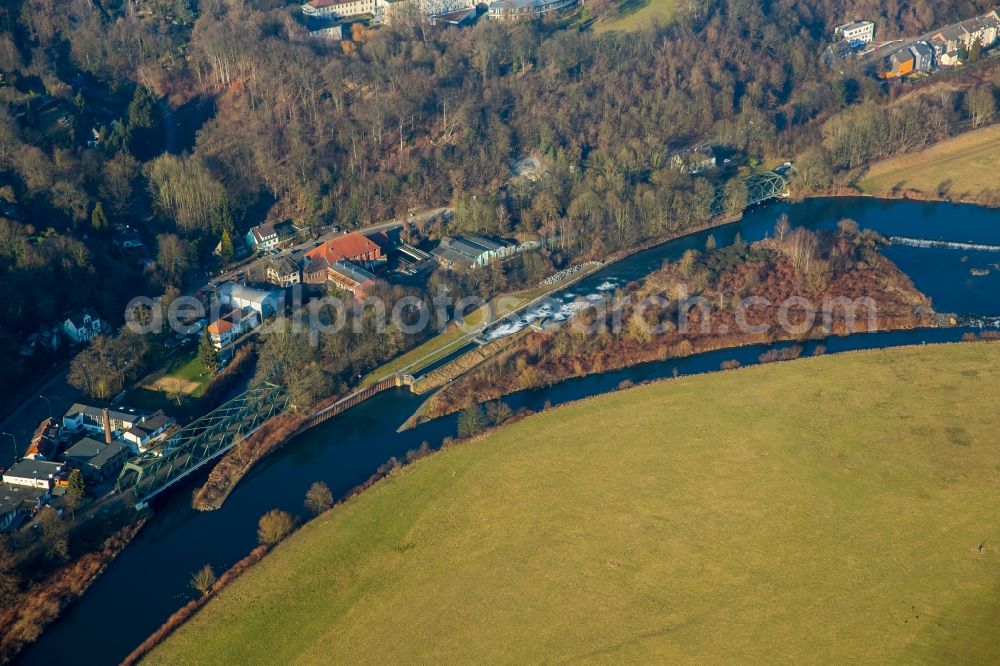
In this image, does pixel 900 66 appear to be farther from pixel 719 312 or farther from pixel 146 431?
pixel 146 431

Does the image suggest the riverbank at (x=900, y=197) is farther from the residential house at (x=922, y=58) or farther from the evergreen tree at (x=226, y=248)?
the evergreen tree at (x=226, y=248)

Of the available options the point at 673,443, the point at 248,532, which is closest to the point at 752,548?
the point at 673,443

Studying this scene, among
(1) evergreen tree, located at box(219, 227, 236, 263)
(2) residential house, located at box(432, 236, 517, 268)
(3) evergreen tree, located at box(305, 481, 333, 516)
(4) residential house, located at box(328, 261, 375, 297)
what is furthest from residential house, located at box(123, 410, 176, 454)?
(2) residential house, located at box(432, 236, 517, 268)

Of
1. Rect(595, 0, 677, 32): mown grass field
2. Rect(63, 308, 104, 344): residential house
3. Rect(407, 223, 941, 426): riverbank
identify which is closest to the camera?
Rect(407, 223, 941, 426): riverbank

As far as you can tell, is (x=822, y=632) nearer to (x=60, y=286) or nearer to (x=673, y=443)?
(x=673, y=443)

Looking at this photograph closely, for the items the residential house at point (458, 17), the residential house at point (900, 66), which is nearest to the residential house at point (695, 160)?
the residential house at point (900, 66)

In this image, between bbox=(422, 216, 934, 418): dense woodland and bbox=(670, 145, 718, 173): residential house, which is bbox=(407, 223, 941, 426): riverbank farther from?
bbox=(670, 145, 718, 173): residential house
